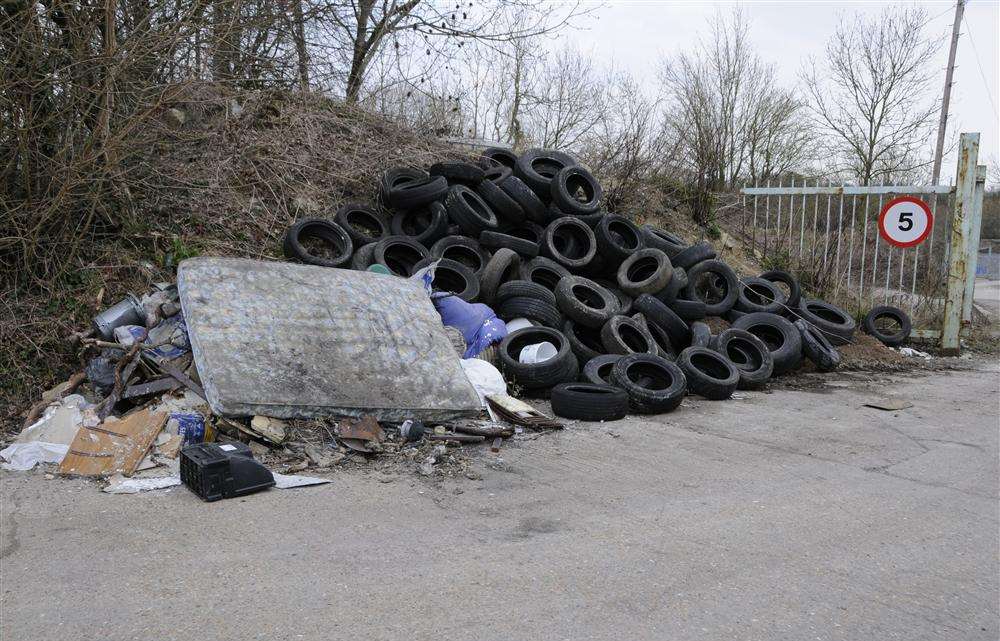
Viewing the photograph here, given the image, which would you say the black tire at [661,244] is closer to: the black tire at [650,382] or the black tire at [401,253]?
the black tire at [650,382]

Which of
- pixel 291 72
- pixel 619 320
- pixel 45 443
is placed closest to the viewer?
pixel 45 443

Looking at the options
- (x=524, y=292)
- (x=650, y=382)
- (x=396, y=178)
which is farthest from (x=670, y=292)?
(x=396, y=178)

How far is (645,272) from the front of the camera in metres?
10.4

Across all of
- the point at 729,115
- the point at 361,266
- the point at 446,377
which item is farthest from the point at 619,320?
the point at 729,115

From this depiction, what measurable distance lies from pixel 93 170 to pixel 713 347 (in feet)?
24.4

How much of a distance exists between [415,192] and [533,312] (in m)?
2.93

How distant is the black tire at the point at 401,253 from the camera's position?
9.58 m

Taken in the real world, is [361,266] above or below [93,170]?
below

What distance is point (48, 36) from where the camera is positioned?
23.4ft

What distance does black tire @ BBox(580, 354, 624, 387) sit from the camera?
25.5 feet

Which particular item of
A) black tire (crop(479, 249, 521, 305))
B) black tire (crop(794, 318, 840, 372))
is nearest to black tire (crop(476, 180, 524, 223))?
black tire (crop(479, 249, 521, 305))

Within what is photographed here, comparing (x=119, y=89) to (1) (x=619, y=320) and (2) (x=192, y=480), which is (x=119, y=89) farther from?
(1) (x=619, y=320)

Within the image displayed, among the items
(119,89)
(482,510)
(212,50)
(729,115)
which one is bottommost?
(482,510)

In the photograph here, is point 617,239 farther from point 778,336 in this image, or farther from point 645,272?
point 778,336
